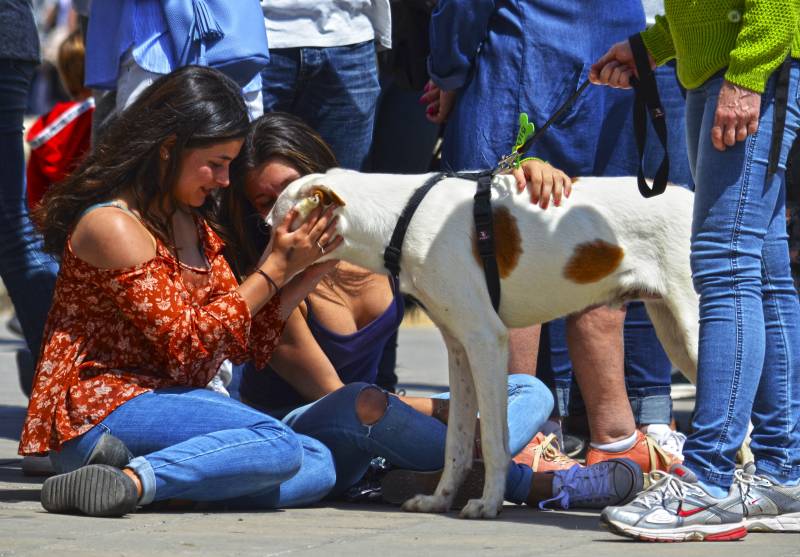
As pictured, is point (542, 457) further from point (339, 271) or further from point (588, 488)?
point (339, 271)

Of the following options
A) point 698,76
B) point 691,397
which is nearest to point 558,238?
point 698,76

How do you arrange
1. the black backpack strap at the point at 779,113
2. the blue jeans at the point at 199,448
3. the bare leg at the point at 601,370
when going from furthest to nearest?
the bare leg at the point at 601,370 → the blue jeans at the point at 199,448 → the black backpack strap at the point at 779,113

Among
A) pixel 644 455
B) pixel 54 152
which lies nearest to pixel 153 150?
pixel 644 455

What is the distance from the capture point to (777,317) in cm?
361

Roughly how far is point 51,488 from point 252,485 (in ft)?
1.82

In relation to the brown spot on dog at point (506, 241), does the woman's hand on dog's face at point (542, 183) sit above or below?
above

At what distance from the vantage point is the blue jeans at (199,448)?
147 inches

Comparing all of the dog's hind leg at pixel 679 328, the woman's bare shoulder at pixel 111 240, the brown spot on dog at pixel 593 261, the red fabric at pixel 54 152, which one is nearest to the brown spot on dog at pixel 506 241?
the brown spot on dog at pixel 593 261

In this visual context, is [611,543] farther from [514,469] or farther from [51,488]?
[51,488]

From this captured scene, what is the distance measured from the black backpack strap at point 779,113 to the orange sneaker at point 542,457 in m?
1.23

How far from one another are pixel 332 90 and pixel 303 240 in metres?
1.35

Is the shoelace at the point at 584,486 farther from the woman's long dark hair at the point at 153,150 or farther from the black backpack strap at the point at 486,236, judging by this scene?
the woman's long dark hair at the point at 153,150

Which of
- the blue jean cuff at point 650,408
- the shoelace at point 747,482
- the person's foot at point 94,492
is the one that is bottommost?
the blue jean cuff at point 650,408

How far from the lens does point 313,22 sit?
508cm
